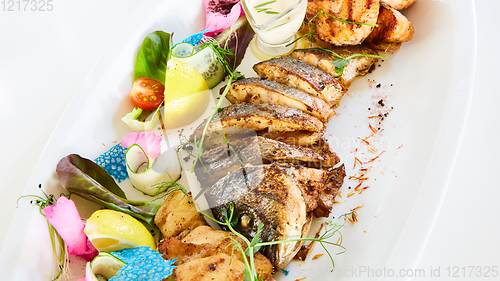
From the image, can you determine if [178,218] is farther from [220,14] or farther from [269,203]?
[220,14]

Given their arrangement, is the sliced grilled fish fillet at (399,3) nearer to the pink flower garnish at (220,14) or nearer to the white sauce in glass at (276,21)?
the white sauce in glass at (276,21)

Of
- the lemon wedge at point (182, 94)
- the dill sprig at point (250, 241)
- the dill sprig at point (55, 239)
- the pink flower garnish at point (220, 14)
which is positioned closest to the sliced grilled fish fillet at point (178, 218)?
the dill sprig at point (250, 241)

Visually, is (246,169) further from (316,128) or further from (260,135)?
(316,128)

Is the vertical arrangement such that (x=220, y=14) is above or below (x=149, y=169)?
above

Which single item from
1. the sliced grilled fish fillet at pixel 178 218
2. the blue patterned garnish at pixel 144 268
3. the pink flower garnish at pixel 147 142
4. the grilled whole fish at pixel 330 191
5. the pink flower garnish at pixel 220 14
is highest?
the pink flower garnish at pixel 220 14

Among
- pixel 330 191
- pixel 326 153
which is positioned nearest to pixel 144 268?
pixel 330 191

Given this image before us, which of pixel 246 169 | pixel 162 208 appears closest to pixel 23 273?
pixel 162 208
